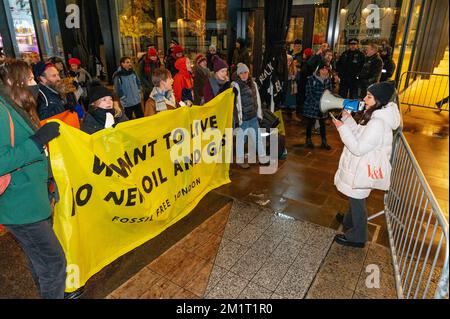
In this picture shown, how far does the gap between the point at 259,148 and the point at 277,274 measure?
2.95m

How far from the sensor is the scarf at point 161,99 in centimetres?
452

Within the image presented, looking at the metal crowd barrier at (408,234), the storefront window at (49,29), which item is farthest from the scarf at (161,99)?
the storefront window at (49,29)

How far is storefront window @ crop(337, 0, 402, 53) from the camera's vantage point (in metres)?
10.8

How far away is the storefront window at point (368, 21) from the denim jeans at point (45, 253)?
11130 mm

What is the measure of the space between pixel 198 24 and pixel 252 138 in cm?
910

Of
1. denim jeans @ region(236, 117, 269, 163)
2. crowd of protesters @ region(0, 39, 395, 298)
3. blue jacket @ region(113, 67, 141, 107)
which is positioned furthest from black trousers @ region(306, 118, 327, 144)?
blue jacket @ region(113, 67, 141, 107)

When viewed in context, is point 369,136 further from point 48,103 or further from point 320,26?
point 320,26

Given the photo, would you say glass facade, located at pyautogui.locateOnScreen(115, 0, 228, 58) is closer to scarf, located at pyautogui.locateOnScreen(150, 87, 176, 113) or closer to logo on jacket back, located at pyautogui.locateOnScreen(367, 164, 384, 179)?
scarf, located at pyautogui.locateOnScreen(150, 87, 176, 113)

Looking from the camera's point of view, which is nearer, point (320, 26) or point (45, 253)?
point (45, 253)

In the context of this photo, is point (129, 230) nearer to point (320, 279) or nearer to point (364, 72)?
point (320, 279)

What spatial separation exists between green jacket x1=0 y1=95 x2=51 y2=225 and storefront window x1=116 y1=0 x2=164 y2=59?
12.3m

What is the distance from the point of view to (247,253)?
352cm

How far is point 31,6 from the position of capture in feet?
36.9

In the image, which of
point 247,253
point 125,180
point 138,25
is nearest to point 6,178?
point 125,180
